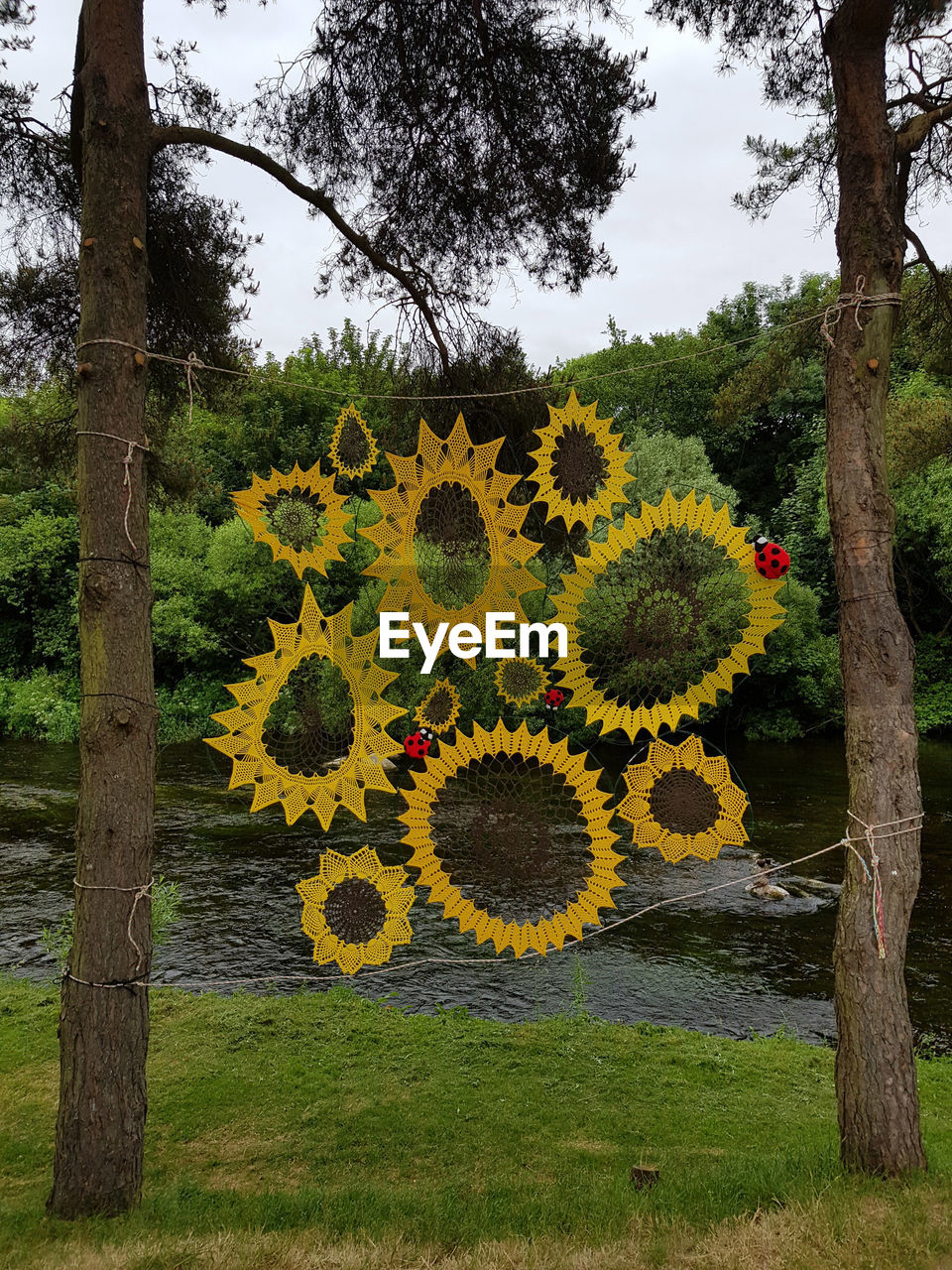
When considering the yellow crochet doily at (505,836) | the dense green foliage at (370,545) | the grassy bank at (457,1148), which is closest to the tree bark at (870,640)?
the grassy bank at (457,1148)

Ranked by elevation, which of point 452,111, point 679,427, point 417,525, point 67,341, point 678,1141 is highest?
point 679,427

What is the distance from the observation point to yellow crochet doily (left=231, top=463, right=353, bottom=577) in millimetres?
4523

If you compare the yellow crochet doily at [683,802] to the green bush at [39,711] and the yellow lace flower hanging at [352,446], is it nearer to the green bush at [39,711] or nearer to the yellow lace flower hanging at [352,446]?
the yellow lace flower hanging at [352,446]

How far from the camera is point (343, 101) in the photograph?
17.9 ft

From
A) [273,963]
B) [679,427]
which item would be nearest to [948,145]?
[273,963]

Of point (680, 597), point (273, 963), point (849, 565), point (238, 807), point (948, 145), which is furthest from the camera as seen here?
point (238, 807)

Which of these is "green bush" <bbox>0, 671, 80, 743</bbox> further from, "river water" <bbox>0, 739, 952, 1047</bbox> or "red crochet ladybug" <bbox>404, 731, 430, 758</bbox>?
"red crochet ladybug" <bbox>404, 731, 430, 758</bbox>

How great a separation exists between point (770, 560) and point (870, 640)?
563 millimetres

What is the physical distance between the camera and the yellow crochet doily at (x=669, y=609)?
162 inches

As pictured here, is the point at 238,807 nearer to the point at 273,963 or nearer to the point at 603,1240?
the point at 273,963

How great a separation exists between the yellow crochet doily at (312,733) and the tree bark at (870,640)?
2081 millimetres

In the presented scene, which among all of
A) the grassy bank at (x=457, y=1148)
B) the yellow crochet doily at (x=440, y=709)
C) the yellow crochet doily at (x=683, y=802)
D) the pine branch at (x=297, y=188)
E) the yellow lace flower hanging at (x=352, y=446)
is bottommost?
the grassy bank at (x=457, y=1148)

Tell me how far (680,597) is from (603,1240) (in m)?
2.59

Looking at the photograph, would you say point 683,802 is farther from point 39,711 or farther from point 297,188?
point 39,711
